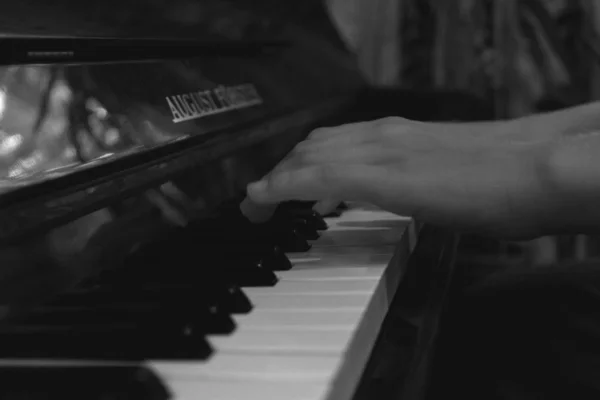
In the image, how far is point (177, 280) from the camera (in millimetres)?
614

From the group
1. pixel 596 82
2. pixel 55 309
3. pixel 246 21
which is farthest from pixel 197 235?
pixel 596 82

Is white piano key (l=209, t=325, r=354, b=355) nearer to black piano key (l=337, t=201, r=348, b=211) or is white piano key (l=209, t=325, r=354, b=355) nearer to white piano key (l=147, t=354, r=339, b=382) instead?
white piano key (l=147, t=354, r=339, b=382)

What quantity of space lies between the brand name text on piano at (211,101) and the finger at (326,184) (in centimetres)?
14

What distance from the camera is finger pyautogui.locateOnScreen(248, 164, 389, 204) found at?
761mm

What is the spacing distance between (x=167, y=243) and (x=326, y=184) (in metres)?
0.17

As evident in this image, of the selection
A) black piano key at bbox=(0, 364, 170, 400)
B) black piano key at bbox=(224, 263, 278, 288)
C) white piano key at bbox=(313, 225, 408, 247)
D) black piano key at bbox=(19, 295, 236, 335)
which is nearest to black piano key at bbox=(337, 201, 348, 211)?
white piano key at bbox=(313, 225, 408, 247)

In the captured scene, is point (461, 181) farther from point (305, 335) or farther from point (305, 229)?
point (305, 335)

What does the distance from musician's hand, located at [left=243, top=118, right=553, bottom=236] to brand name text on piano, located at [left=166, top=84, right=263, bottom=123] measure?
0.13 meters

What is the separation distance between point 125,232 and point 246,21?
0.57 metres

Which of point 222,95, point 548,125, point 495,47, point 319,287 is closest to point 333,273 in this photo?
point 319,287

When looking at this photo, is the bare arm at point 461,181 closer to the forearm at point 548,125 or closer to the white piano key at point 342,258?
the white piano key at point 342,258

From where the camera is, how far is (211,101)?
3.04 feet

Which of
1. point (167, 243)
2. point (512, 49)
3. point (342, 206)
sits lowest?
point (512, 49)

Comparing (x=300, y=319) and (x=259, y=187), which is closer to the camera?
(x=300, y=319)
